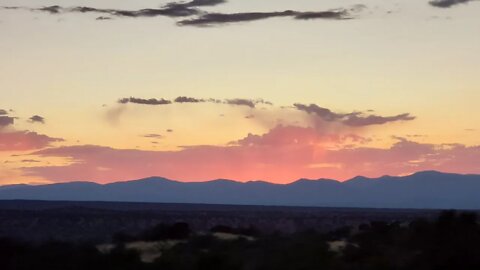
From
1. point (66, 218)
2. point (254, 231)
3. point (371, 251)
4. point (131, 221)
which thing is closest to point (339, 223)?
point (131, 221)

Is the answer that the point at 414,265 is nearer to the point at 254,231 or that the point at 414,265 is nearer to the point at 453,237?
the point at 453,237

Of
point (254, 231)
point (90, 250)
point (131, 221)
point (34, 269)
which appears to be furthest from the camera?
point (131, 221)

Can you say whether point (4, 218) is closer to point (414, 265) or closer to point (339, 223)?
point (339, 223)

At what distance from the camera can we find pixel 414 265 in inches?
1389

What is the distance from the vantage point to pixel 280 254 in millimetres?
37281

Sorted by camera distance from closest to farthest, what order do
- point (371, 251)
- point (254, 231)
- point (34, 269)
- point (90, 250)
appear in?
point (34, 269) < point (90, 250) < point (371, 251) < point (254, 231)

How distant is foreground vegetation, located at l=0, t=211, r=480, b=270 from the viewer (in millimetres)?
34406

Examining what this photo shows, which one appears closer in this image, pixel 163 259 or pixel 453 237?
pixel 163 259

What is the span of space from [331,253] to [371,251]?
7.09ft

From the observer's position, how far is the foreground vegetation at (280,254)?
34.4 m

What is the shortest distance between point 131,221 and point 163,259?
64.8m

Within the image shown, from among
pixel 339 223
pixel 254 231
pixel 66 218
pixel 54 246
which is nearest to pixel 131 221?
pixel 66 218

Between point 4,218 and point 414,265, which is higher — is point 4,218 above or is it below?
above

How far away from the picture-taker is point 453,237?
1513 inches
